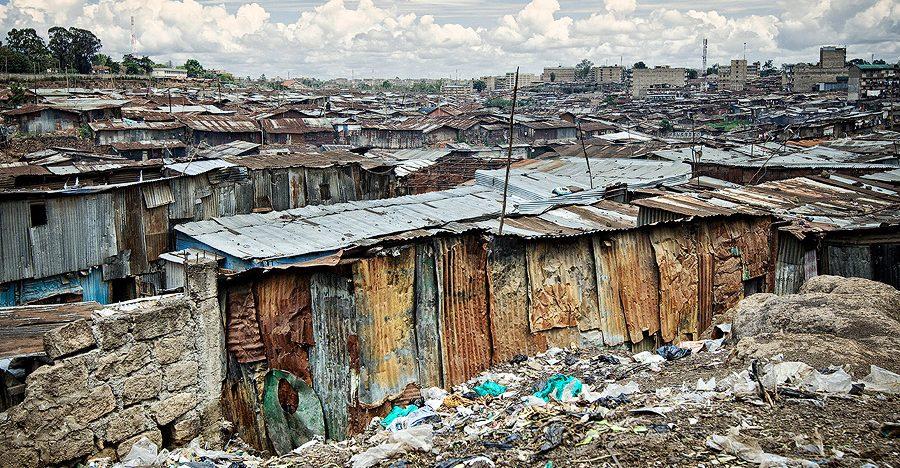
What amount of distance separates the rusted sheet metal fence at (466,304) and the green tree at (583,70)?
282 feet

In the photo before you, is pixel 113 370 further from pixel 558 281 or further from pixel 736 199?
pixel 736 199

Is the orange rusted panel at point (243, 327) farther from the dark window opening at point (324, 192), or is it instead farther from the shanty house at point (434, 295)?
the dark window opening at point (324, 192)

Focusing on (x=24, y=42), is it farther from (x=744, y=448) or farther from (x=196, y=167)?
(x=744, y=448)

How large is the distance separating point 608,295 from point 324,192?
8913 mm

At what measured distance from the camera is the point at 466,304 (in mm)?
8117

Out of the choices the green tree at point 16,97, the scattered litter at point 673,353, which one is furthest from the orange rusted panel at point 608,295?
the green tree at point 16,97

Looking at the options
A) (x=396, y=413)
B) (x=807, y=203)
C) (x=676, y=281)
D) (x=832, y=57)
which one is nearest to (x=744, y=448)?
(x=396, y=413)

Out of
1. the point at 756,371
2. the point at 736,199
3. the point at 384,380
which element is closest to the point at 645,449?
the point at 756,371

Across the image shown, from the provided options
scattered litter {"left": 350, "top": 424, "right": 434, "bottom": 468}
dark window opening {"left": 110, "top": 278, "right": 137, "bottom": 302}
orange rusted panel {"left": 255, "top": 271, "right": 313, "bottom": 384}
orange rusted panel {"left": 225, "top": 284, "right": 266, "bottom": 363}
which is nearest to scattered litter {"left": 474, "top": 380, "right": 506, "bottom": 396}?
orange rusted panel {"left": 255, "top": 271, "right": 313, "bottom": 384}

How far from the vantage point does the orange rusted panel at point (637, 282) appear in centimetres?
929

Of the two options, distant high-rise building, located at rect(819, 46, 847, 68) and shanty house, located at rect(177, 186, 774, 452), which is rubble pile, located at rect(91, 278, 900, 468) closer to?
shanty house, located at rect(177, 186, 774, 452)

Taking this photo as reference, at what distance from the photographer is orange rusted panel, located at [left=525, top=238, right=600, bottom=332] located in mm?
8695

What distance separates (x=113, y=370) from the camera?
6.01 meters

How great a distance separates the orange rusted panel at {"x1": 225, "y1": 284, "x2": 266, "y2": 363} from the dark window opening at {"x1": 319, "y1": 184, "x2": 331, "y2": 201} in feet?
31.2
